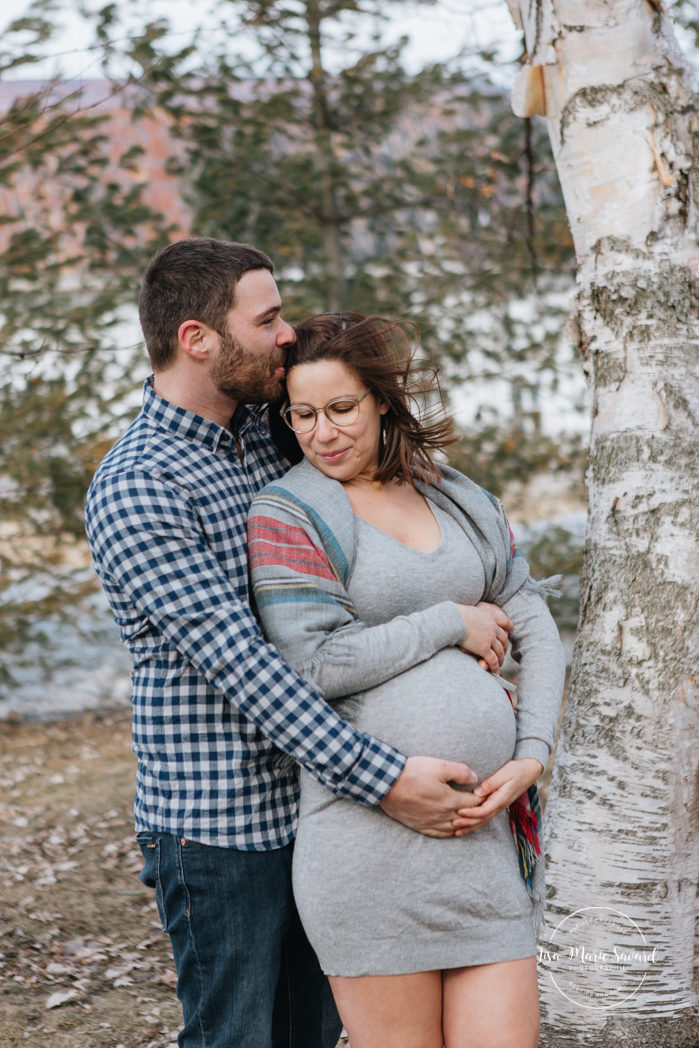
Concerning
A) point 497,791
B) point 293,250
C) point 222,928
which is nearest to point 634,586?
point 497,791

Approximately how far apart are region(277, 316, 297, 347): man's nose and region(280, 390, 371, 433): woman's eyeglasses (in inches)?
5.7

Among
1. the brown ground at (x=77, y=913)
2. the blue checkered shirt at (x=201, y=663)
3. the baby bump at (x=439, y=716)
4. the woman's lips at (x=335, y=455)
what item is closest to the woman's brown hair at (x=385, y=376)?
the woman's lips at (x=335, y=455)

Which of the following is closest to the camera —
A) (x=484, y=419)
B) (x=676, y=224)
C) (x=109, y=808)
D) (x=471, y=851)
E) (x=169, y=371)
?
(x=471, y=851)

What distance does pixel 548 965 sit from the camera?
2.84 meters

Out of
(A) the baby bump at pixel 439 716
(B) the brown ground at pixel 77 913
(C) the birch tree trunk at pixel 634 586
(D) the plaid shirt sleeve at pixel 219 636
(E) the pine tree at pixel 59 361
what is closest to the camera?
(D) the plaid shirt sleeve at pixel 219 636

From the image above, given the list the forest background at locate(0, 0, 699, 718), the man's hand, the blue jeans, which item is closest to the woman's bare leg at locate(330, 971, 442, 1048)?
the blue jeans

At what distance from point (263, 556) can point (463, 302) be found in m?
5.34

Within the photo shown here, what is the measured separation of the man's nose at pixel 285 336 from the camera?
7.29 feet

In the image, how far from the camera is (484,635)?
2109 mm

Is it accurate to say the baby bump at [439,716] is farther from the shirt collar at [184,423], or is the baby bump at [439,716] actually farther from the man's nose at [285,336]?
the man's nose at [285,336]

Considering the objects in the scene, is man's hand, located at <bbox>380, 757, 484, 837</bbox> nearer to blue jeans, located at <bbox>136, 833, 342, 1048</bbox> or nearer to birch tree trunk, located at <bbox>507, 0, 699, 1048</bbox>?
blue jeans, located at <bbox>136, 833, 342, 1048</bbox>

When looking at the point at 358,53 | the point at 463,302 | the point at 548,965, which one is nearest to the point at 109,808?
the point at 548,965

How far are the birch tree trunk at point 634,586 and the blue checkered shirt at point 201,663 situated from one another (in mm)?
1122

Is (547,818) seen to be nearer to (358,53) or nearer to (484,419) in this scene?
(484,419)
